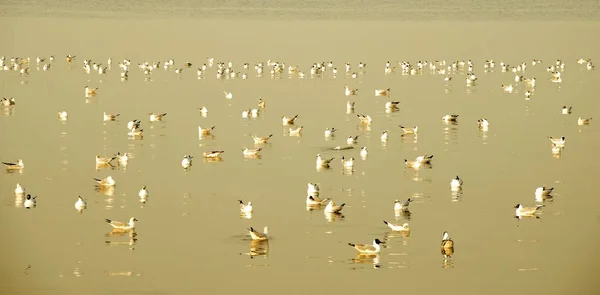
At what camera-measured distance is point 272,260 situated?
79.9 ft

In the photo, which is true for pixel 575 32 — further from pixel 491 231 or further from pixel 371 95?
pixel 491 231

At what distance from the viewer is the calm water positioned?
23484 millimetres

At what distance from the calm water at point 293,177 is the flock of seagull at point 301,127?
1.01ft

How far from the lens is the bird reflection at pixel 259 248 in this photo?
24.7 meters

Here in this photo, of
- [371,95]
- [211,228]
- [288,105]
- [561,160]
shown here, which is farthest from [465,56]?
[211,228]

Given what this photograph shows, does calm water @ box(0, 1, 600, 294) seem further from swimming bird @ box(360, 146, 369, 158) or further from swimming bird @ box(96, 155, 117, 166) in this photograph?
swimming bird @ box(96, 155, 117, 166)

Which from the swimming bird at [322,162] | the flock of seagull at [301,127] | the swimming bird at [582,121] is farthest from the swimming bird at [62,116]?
the swimming bird at [582,121]

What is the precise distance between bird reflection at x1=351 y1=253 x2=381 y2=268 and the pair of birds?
0.20 ft

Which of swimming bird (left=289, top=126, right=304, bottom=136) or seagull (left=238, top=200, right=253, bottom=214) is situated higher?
swimming bird (left=289, top=126, right=304, bottom=136)

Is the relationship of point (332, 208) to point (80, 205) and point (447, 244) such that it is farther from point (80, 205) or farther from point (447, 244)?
point (80, 205)

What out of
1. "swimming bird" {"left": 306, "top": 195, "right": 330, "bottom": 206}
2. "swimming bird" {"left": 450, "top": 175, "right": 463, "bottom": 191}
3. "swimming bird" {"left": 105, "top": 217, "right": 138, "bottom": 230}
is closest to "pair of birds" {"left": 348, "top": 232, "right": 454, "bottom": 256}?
"swimming bird" {"left": 306, "top": 195, "right": 330, "bottom": 206}

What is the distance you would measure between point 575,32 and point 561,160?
1938 inches

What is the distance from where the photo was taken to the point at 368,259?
24.3 metres

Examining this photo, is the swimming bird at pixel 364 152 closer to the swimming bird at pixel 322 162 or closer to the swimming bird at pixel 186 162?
the swimming bird at pixel 322 162
